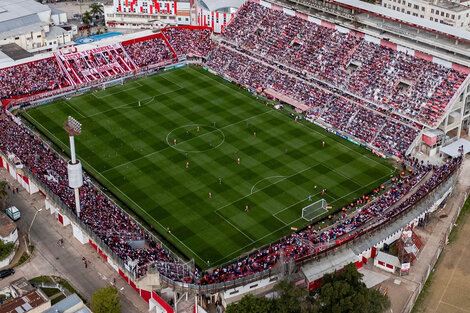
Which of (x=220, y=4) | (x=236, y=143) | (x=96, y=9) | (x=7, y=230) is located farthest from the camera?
(x=96, y=9)

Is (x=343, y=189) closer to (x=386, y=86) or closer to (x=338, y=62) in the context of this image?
(x=386, y=86)

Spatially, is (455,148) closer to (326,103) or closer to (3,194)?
(326,103)

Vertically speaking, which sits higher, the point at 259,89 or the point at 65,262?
the point at 259,89

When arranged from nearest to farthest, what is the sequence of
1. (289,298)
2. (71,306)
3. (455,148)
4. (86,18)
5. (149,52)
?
(289,298), (71,306), (455,148), (149,52), (86,18)

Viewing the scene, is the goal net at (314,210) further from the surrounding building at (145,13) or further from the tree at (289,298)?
the surrounding building at (145,13)

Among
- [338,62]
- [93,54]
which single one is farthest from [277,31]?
[93,54]

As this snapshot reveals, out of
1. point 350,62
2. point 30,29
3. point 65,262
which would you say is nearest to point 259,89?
point 350,62

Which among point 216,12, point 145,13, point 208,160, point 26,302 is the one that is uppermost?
point 216,12

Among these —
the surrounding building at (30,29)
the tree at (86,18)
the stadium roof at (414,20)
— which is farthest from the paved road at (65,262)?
the tree at (86,18)
